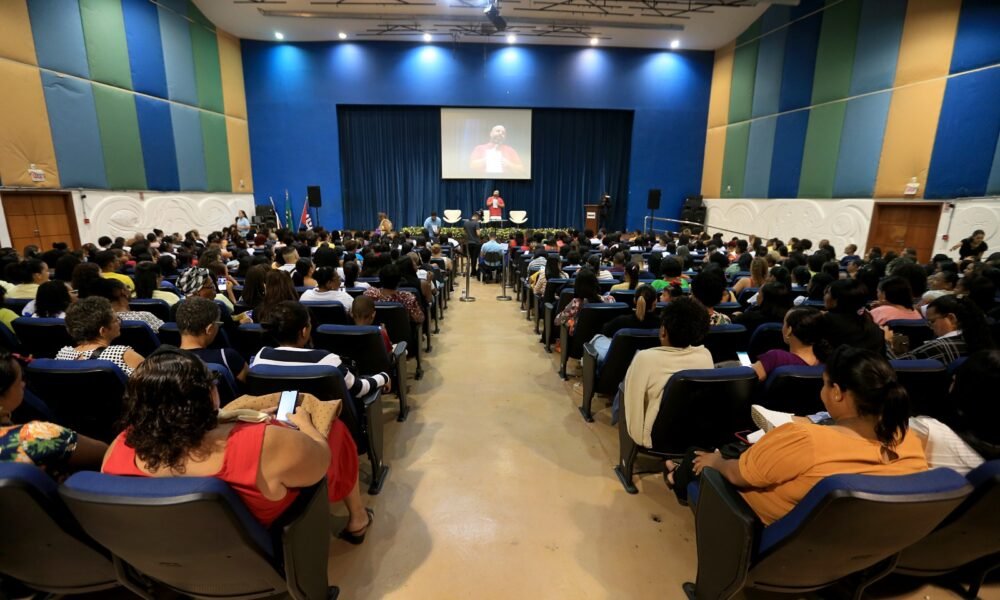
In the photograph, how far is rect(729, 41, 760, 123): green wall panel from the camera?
1277 cm

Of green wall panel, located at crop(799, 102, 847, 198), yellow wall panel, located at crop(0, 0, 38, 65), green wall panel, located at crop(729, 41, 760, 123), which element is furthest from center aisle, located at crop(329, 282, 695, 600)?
green wall panel, located at crop(729, 41, 760, 123)

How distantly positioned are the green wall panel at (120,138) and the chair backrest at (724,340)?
12041mm

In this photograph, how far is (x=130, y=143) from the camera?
32.6 ft

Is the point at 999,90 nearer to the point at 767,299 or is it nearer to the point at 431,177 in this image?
the point at 767,299

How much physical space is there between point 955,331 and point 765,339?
92 cm

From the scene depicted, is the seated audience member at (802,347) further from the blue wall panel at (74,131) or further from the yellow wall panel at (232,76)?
the yellow wall panel at (232,76)

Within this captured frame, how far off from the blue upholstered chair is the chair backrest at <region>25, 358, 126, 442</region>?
3.02 ft

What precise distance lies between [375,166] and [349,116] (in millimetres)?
1767

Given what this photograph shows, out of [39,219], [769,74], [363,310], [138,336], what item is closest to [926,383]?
[363,310]

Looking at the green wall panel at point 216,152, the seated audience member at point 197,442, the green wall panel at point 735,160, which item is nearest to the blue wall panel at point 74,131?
the green wall panel at point 216,152

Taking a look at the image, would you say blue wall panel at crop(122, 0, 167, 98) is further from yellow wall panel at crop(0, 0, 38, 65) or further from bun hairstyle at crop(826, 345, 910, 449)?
bun hairstyle at crop(826, 345, 910, 449)

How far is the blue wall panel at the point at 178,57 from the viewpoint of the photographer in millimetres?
10758

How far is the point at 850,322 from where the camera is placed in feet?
8.46

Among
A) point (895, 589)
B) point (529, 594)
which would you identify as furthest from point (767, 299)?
point (529, 594)
